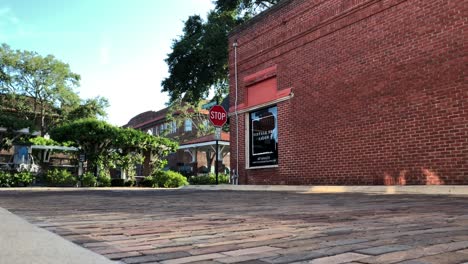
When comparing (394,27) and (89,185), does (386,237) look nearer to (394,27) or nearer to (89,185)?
(394,27)

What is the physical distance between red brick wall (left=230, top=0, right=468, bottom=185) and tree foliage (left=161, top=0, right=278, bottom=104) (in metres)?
7.61

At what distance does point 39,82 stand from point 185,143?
A: 55.2 ft

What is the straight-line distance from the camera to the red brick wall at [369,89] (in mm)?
7793

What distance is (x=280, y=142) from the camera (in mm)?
11812

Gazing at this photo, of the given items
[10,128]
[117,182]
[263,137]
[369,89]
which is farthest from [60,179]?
[369,89]

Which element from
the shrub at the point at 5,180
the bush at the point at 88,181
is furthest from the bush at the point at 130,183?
the shrub at the point at 5,180

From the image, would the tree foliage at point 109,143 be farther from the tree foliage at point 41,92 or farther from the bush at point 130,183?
the tree foliage at point 41,92

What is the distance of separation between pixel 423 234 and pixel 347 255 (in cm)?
89

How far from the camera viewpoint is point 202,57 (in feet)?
66.4

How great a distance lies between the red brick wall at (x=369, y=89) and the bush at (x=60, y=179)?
1104 cm

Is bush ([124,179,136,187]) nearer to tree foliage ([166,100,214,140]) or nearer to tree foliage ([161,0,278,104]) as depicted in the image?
tree foliage ([161,0,278,104])

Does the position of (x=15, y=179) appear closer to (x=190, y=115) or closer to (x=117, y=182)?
(x=117, y=182)

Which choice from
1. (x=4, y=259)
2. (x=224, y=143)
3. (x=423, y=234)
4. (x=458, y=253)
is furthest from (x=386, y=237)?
(x=224, y=143)

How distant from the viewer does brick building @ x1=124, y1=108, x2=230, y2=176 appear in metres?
30.8
